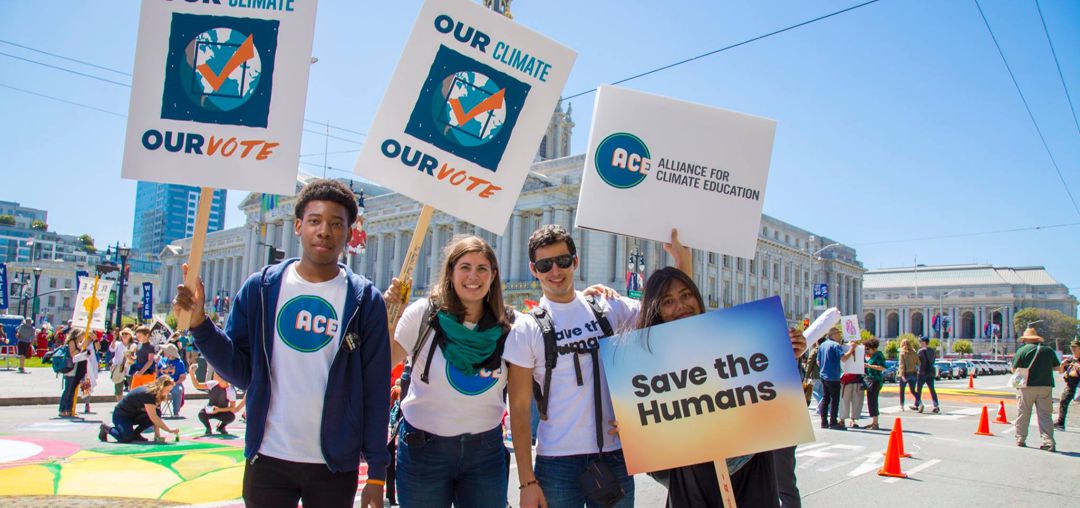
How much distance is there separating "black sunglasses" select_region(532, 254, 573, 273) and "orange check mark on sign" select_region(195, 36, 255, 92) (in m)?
1.75

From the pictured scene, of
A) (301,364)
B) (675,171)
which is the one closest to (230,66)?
(301,364)

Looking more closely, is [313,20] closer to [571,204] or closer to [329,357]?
[329,357]

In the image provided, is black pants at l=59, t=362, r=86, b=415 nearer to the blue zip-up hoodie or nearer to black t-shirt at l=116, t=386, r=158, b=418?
black t-shirt at l=116, t=386, r=158, b=418

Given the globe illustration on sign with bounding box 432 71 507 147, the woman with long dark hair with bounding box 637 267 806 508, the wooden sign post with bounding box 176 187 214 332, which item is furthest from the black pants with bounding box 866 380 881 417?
the wooden sign post with bounding box 176 187 214 332

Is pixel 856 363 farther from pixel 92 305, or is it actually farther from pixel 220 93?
pixel 92 305

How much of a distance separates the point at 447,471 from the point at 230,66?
221 centimetres

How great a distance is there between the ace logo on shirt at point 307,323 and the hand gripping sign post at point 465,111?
3.23ft

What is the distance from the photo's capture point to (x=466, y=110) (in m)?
3.98

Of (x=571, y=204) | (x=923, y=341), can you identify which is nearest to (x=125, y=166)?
(x=923, y=341)

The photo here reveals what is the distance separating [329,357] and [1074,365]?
16.7 metres

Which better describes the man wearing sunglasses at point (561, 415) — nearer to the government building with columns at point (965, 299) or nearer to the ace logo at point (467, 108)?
the ace logo at point (467, 108)

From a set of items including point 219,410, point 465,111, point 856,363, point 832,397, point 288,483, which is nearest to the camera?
point 288,483

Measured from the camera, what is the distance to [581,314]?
3.48m

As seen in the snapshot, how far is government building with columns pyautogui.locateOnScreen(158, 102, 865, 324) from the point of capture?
170 feet
